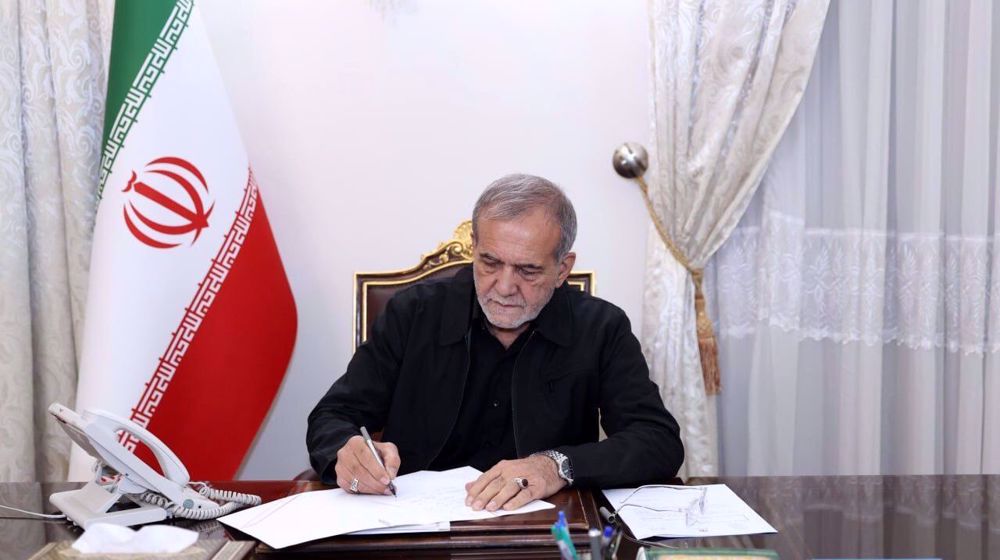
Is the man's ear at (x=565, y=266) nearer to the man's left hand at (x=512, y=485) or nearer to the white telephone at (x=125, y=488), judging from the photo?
the man's left hand at (x=512, y=485)

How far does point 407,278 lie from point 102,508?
1.27 m

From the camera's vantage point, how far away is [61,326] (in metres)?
3.04

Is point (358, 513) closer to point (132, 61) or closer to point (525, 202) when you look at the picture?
point (525, 202)

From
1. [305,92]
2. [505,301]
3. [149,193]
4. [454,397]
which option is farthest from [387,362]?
[305,92]

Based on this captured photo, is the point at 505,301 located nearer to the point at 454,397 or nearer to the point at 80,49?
the point at 454,397

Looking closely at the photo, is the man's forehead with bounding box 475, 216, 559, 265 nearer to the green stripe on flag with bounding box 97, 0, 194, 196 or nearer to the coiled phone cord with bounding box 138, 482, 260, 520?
the coiled phone cord with bounding box 138, 482, 260, 520

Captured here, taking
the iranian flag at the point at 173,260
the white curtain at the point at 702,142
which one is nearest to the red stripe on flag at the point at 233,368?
the iranian flag at the point at 173,260

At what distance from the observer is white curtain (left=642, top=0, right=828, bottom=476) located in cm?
294

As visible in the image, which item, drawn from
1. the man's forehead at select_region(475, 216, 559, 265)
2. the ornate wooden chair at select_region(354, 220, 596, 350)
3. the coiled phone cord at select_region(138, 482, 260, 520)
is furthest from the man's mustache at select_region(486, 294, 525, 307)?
the coiled phone cord at select_region(138, 482, 260, 520)

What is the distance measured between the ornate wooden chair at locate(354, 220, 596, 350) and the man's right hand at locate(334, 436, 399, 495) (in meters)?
0.86

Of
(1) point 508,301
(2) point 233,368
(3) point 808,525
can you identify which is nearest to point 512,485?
(3) point 808,525

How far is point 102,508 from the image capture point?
1547 millimetres

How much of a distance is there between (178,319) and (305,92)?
3.15 ft

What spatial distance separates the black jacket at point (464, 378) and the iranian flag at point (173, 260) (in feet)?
2.21
